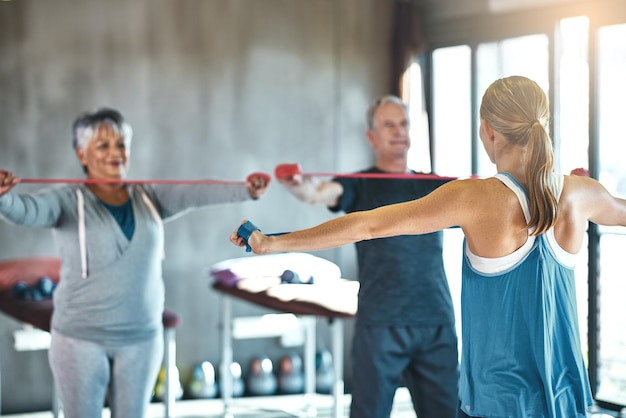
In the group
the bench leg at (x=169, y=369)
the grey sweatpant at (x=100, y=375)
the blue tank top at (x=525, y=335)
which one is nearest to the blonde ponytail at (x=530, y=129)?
the blue tank top at (x=525, y=335)

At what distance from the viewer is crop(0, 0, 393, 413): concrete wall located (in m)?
4.65

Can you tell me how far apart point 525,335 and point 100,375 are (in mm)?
1440

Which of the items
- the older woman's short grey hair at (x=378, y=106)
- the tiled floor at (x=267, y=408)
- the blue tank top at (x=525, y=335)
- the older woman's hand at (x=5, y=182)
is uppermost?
the older woman's short grey hair at (x=378, y=106)

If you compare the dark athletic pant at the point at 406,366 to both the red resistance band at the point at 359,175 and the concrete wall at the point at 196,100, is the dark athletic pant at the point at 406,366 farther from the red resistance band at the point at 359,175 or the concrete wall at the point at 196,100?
the concrete wall at the point at 196,100

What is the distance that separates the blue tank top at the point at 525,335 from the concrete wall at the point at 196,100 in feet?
10.4

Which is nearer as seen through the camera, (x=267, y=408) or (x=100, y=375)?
(x=100, y=375)

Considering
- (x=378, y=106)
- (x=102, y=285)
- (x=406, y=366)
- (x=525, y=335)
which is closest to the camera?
(x=525, y=335)

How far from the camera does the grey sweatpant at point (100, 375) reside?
9.05 feet

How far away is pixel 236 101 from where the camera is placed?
16.7ft

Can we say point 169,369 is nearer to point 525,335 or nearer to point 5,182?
point 5,182

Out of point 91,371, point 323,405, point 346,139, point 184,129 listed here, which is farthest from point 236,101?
point 91,371

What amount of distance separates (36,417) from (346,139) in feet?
7.73

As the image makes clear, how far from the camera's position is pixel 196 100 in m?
5.01

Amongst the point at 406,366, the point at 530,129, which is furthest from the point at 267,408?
the point at 530,129
